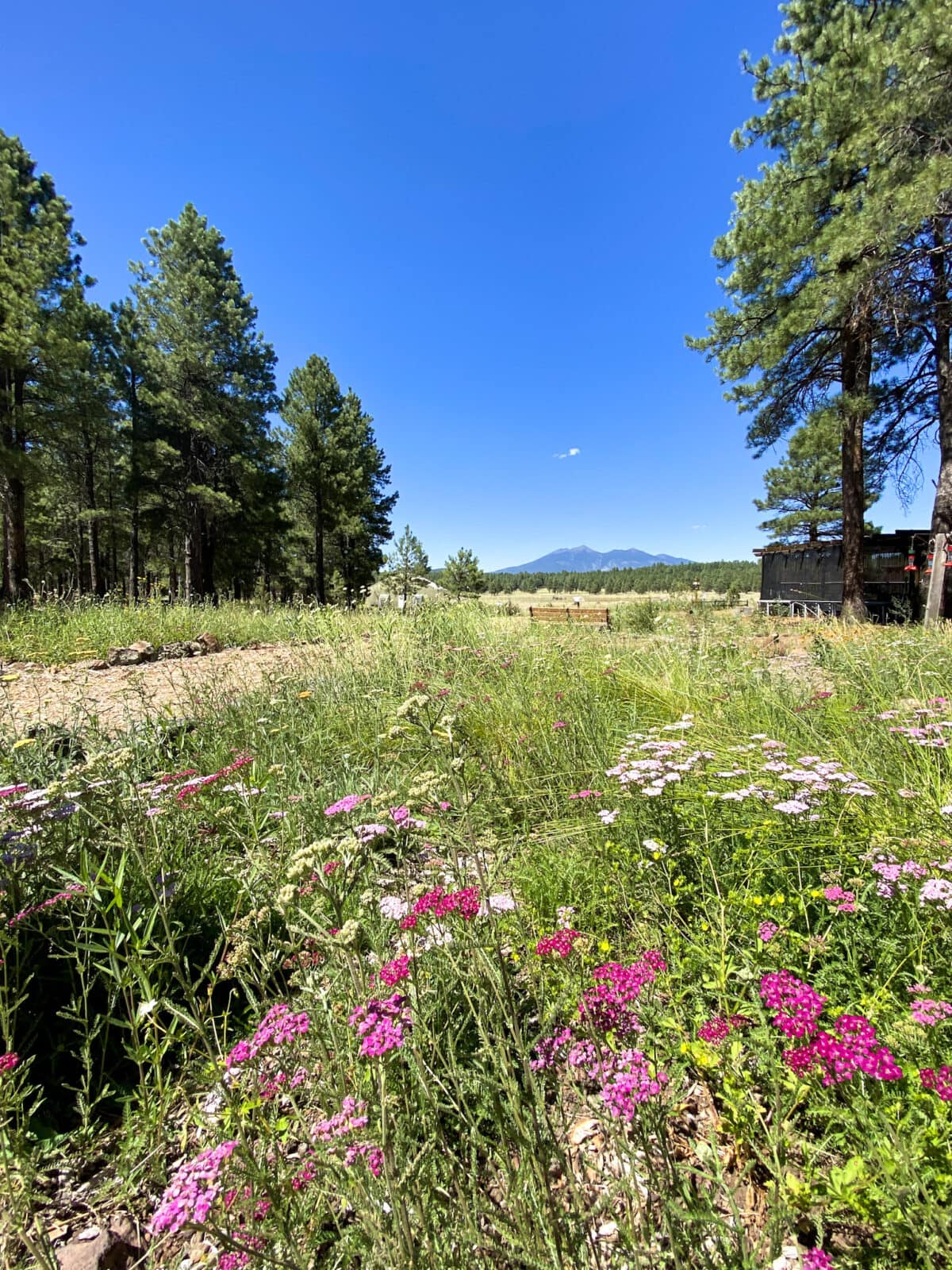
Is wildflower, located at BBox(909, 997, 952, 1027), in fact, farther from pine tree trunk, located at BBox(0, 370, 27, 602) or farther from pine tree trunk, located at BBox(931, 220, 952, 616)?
pine tree trunk, located at BBox(0, 370, 27, 602)

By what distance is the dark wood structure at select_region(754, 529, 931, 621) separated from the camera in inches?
439

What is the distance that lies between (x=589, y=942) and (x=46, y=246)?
735 inches

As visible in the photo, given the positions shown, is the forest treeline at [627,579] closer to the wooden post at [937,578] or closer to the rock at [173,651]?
the wooden post at [937,578]

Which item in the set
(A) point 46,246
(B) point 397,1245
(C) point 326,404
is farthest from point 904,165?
(C) point 326,404

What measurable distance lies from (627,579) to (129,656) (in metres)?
73.6

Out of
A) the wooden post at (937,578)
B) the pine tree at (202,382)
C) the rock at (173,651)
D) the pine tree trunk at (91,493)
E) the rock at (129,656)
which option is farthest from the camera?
the pine tree trunk at (91,493)

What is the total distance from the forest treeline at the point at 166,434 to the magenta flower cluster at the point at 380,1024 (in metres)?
10.3

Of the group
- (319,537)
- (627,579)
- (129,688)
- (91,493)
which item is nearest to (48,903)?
(129,688)

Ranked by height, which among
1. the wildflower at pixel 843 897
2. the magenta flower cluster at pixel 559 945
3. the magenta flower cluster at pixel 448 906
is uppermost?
the magenta flower cluster at pixel 448 906

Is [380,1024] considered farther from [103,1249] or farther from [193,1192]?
[103,1249]

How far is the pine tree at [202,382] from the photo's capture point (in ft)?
51.9

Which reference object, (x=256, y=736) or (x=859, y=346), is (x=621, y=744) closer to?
(x=256, y=736)

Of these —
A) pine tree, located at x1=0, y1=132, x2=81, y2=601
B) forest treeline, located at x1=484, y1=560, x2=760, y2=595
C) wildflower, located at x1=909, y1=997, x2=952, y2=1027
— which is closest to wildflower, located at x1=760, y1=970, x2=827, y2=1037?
wildflower, located at x1=909, y1=997, x2=952, y2=1027

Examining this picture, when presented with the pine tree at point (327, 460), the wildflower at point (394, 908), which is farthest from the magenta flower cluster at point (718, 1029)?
the pine tree at point (327, 460)
